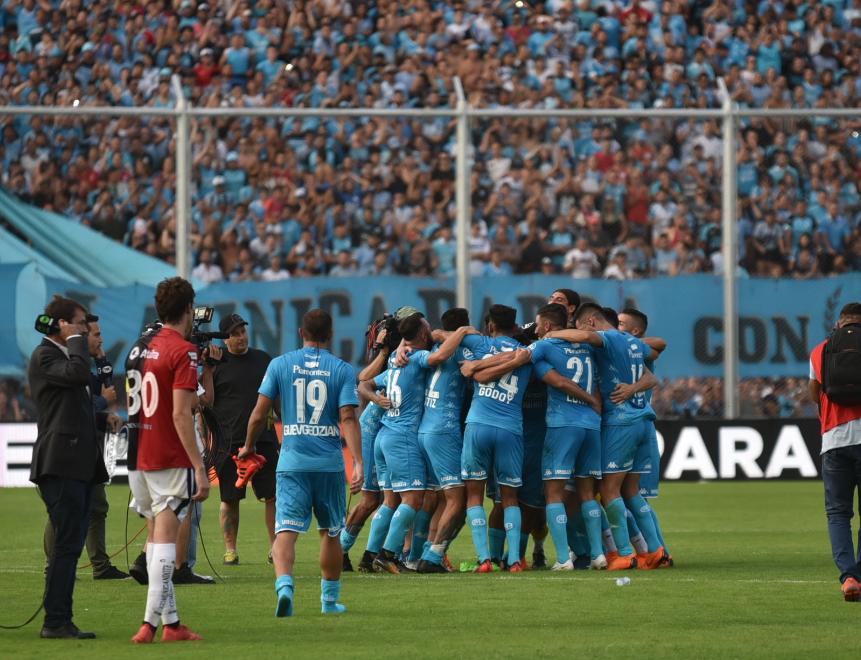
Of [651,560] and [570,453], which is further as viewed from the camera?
[651,560]

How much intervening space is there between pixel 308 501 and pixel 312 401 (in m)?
Answer: 0.66

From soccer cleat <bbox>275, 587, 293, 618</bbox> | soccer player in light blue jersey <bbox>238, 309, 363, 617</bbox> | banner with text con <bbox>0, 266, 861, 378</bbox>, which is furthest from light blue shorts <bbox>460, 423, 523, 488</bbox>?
banner with text con <bbox>0, 266, 861, 378</bbox>

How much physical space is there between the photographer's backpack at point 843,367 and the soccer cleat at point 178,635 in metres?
4.74

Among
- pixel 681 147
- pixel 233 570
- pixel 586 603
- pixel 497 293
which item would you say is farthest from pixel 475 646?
pixel 681 147

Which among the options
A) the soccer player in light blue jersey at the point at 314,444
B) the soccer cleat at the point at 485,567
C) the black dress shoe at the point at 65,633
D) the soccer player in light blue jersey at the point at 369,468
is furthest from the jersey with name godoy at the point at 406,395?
the black dress shoe at the point at 65,633

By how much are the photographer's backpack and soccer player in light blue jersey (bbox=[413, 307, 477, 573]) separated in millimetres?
3283

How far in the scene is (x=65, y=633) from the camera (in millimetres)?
9656

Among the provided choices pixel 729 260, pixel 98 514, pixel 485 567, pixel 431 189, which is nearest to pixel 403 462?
pixel 485 567

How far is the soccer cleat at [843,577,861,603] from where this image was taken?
11.1 metres

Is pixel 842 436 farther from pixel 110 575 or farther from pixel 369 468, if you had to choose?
pixel 110 575

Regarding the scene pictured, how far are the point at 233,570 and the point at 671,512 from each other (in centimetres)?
725

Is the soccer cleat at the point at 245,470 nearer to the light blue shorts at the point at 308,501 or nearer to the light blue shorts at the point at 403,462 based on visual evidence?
the light blue shorts at the point at 403,462

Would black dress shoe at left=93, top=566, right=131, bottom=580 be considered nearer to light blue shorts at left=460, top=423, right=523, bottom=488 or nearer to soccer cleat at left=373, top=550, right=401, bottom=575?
soccer cleat at left=373, top=550, right=401, bottom=575

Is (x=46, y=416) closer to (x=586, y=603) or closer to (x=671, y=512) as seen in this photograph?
(x=586, y=603)
